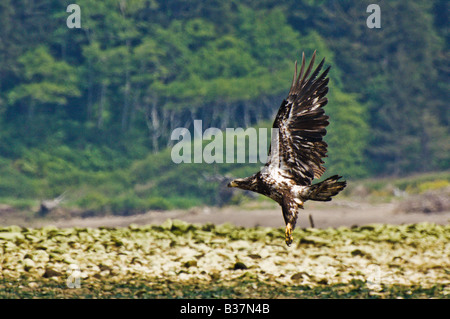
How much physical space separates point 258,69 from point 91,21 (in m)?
9.77

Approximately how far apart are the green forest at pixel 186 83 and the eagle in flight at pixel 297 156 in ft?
107

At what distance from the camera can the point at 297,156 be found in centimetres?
946

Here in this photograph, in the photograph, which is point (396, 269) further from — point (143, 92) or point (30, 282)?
point (143, 92)

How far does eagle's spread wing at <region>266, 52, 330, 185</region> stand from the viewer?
9305 millimetres

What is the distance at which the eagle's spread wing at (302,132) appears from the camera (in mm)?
9305

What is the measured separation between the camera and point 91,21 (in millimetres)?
47594
